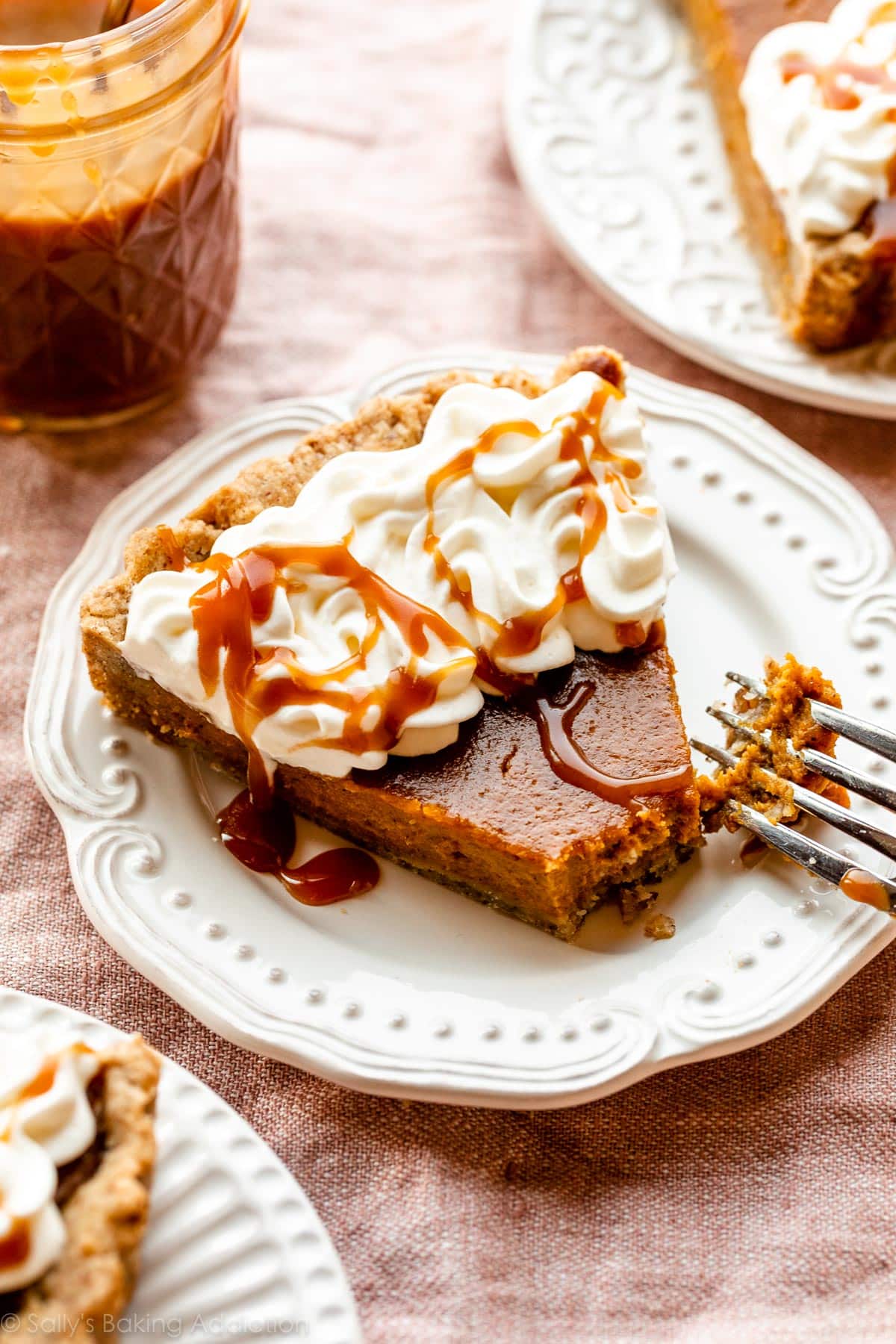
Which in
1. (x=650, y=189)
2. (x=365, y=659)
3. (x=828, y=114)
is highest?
(x=828, y=114)

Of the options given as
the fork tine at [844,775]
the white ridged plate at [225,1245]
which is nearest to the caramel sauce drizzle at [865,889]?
the fork tine at [844,775]

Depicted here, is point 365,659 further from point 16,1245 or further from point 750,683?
point 16,1245

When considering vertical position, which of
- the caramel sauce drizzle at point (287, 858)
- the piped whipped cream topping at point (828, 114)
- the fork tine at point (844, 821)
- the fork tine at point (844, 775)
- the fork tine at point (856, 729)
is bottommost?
the caramel sauce drizzle at point (287, 858)

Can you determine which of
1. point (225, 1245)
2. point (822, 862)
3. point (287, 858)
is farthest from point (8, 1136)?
point (822, 862)

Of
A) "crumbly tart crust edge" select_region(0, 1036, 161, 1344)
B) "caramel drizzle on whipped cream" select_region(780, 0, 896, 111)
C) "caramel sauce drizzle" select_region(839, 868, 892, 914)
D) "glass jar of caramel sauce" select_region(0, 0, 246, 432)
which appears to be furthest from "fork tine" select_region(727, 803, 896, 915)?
"caramel drizzle on whipped cream" select_region(780, 0, 896, 111)

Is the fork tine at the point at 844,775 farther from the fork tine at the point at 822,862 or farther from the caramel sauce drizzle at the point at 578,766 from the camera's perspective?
the caramel sauce drizzle at the point at 578,766

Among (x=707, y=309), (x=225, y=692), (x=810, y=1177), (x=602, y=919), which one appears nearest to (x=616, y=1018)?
(x=602, y=919)

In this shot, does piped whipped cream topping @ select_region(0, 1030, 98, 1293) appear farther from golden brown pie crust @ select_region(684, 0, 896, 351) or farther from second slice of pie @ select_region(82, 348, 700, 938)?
golden brown pie crust @ select_region(684, 0, 896, 351)

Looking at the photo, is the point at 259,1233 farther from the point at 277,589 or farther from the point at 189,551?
the point at 189,551
